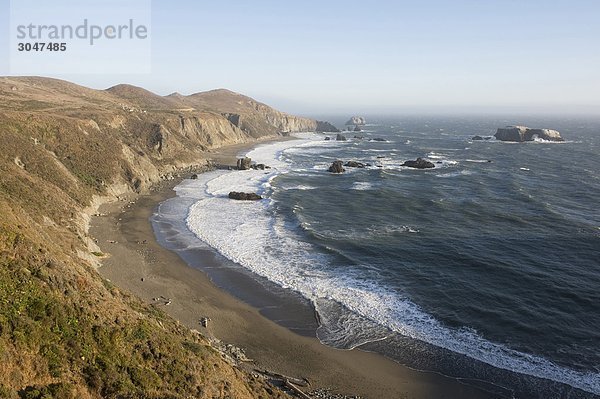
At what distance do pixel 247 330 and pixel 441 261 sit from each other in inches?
833

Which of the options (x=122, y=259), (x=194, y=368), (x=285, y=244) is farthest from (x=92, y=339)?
(x=285, y=244)

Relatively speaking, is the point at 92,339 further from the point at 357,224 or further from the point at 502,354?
the point at 357,224

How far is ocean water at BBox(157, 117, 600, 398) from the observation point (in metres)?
27.2

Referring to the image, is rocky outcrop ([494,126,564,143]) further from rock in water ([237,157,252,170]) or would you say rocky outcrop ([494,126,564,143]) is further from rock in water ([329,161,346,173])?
rock in water ([237,157,252,170])

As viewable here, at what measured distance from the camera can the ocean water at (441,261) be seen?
27.2m

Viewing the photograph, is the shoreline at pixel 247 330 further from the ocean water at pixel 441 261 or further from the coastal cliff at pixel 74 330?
the coastal cliff at pixel 74 330

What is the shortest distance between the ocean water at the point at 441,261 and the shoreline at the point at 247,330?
1.44 m

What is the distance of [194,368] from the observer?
19.2 metres

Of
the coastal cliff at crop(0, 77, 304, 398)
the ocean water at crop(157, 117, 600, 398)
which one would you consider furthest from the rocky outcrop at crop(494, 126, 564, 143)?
the coastal cliff at crop(0, 77, 304, 398)

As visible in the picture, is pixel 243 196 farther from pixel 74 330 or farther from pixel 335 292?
pixel 74 330

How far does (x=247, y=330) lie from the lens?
97.7 ft

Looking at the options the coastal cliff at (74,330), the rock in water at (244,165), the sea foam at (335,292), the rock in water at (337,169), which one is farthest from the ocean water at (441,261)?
the coastal cliff at (74,330)

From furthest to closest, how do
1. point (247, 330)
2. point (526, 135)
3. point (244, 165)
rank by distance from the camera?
point (526, 135) < point (244, 165) < point (247, 330)

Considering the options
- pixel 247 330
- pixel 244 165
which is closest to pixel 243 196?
pixel 244 165
